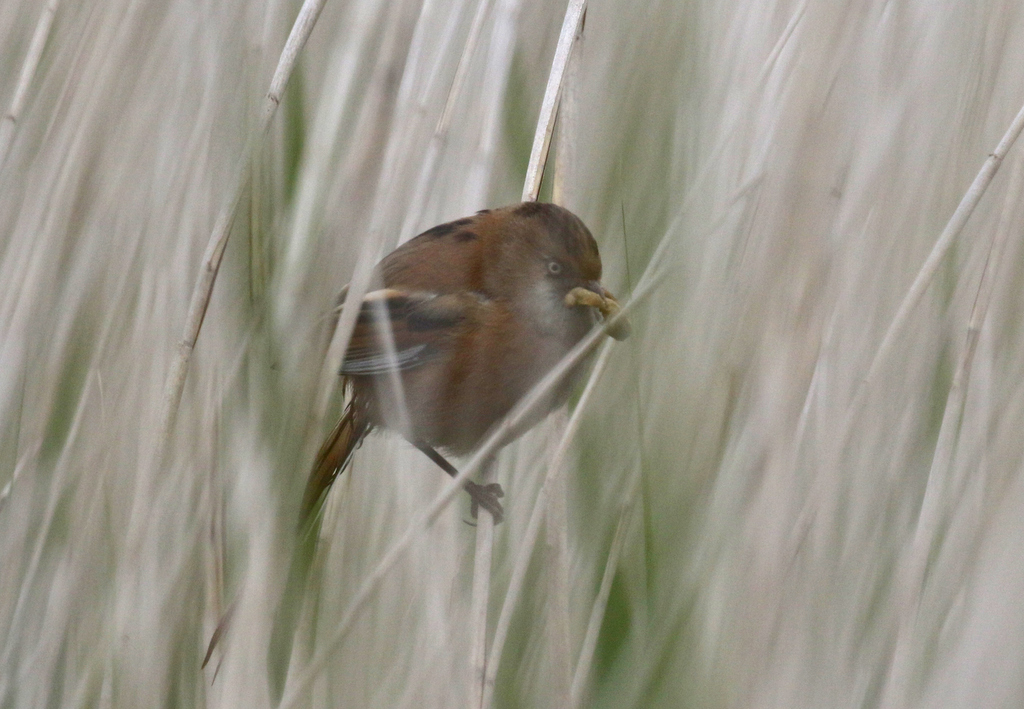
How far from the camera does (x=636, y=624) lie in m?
0.69

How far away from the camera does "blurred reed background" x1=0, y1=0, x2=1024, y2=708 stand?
0.73 m

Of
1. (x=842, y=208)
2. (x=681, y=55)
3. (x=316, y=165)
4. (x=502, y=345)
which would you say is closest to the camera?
(x=681, y=55)

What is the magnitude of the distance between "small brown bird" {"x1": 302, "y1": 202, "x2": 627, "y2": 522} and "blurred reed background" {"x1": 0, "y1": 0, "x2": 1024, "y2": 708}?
4.2 inches

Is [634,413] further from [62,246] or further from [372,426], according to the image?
[62,246]

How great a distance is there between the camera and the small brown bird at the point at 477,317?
1433 mm

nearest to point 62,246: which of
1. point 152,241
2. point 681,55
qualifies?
point 152,241

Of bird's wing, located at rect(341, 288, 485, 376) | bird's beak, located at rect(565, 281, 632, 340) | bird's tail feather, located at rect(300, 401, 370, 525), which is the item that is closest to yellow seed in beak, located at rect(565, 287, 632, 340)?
bird's beak, located at rect(565, 281, 632, 340)

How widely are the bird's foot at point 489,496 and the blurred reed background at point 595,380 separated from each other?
27 mm

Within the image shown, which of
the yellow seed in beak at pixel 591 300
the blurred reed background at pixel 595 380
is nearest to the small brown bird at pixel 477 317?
the yellow seed in beak at pixel 591 300

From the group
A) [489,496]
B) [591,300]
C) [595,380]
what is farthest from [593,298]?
[595,380]

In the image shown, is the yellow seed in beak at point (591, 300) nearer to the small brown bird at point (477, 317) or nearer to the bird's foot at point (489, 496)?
the small brown bird at point (477, 317)

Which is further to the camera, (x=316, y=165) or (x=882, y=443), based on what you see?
(x=882, y=443)

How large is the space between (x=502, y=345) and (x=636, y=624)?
35.7 inches

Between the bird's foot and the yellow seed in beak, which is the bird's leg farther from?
the yellow seed in beak
